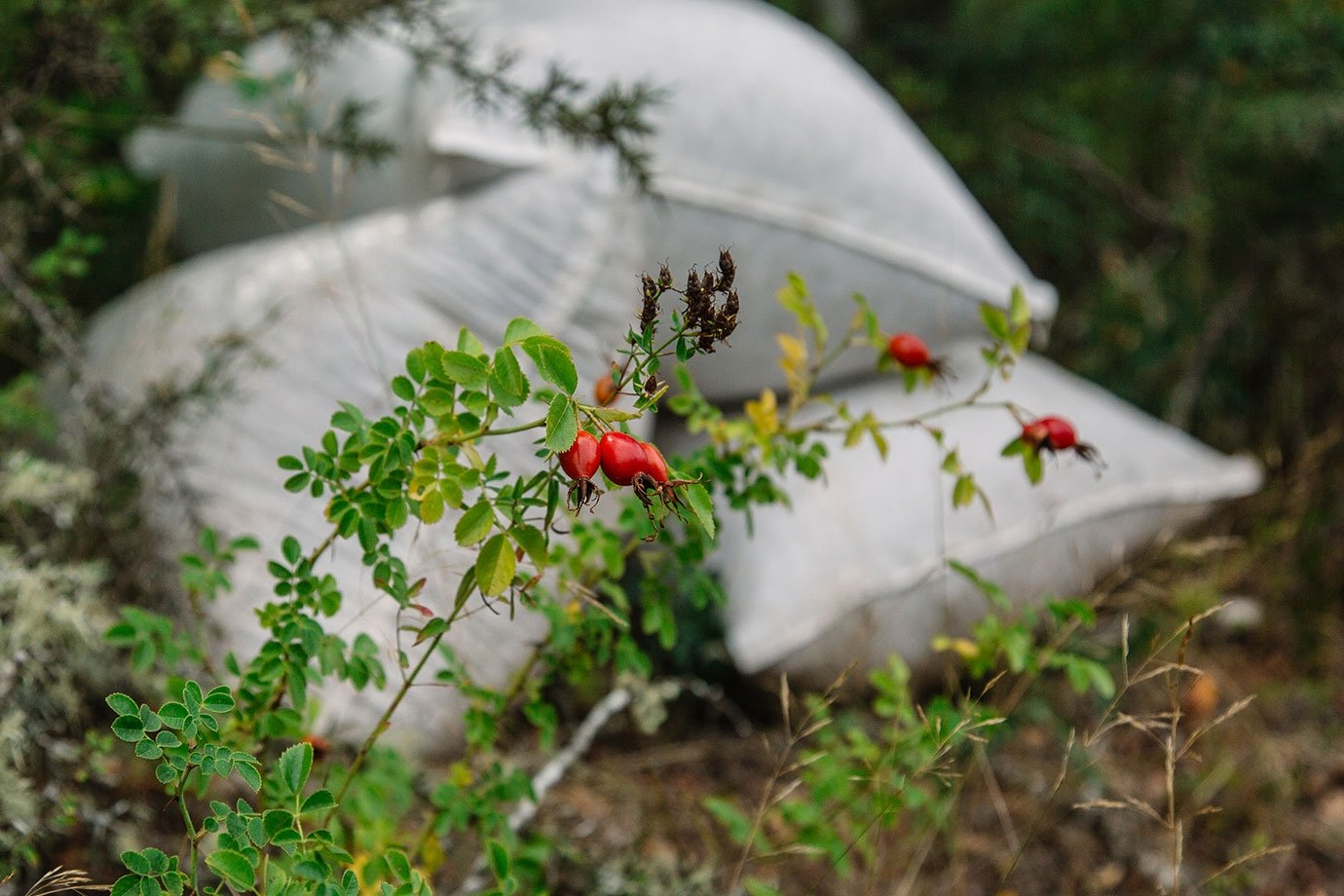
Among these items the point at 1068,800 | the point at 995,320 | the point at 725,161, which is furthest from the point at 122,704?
the point at 1068,800

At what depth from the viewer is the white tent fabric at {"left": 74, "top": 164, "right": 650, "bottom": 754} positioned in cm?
133

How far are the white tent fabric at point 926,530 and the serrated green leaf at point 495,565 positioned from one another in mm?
832

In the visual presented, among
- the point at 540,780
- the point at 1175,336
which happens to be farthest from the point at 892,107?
the point at 540,780

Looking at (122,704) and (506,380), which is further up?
(506,380)

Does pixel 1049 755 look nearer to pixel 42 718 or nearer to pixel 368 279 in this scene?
pixel 368 279

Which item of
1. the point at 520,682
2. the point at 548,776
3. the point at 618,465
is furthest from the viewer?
the point at 548,776

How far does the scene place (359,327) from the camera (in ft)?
4.57

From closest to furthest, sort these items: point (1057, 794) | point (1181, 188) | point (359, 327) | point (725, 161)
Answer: point (1057, 794), point (359, 327), point (725, 161), point (1181, 188)

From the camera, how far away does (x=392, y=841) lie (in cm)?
101

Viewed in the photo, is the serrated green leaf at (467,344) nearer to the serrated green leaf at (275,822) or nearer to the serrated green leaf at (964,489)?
the serrated green leaf at (275,822)

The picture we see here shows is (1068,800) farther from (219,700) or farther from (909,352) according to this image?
(219,700)

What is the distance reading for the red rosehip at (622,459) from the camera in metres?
0.54

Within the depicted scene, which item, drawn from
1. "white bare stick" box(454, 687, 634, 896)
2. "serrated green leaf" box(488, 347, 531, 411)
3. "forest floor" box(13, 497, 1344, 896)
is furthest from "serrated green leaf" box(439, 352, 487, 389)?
"forest floor" box(13, 497, 1344, 896)

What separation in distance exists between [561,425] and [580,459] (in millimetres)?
20
